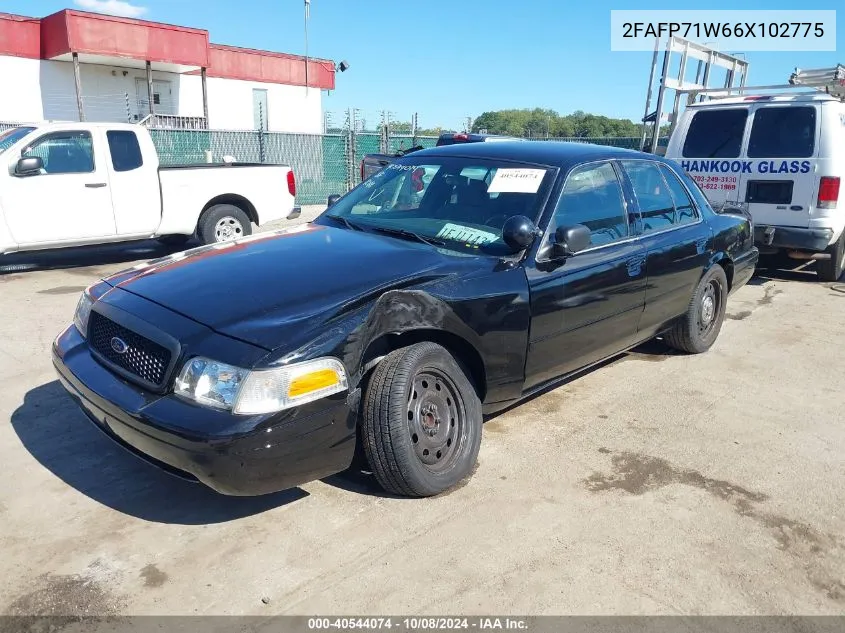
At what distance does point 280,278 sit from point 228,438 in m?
0.90

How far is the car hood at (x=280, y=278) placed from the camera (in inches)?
111

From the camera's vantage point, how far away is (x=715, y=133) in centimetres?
839

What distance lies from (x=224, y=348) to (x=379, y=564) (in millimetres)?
1079

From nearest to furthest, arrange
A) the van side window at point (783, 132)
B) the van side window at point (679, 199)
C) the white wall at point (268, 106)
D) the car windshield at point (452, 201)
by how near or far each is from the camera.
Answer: the car windshield at point (452, 201), the van side window at point (679, 199), the van side window at point (783, 132), the white wall at point (268, 106)

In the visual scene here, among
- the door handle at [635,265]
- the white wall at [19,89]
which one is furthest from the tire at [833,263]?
the white wall at [19,89]

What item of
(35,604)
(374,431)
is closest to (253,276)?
(374,431)

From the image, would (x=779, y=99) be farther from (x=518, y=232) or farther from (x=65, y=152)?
(x=65, y=152)

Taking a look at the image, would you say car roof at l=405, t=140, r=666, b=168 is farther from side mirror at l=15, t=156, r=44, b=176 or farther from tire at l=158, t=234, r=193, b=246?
tire at l=158, t=234, r=193, b=246

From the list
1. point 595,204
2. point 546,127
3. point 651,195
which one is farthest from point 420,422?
point 546,127

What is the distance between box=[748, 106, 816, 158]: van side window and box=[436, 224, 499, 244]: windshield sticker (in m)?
5.72

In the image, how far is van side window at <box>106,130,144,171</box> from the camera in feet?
27.8

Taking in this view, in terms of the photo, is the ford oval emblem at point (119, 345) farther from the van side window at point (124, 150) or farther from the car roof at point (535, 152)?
the van side window at point (124, 150)

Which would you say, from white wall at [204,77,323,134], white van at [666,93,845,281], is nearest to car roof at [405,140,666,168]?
white van at [666,93,845,281]

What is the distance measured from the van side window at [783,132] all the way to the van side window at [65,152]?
316 inches
